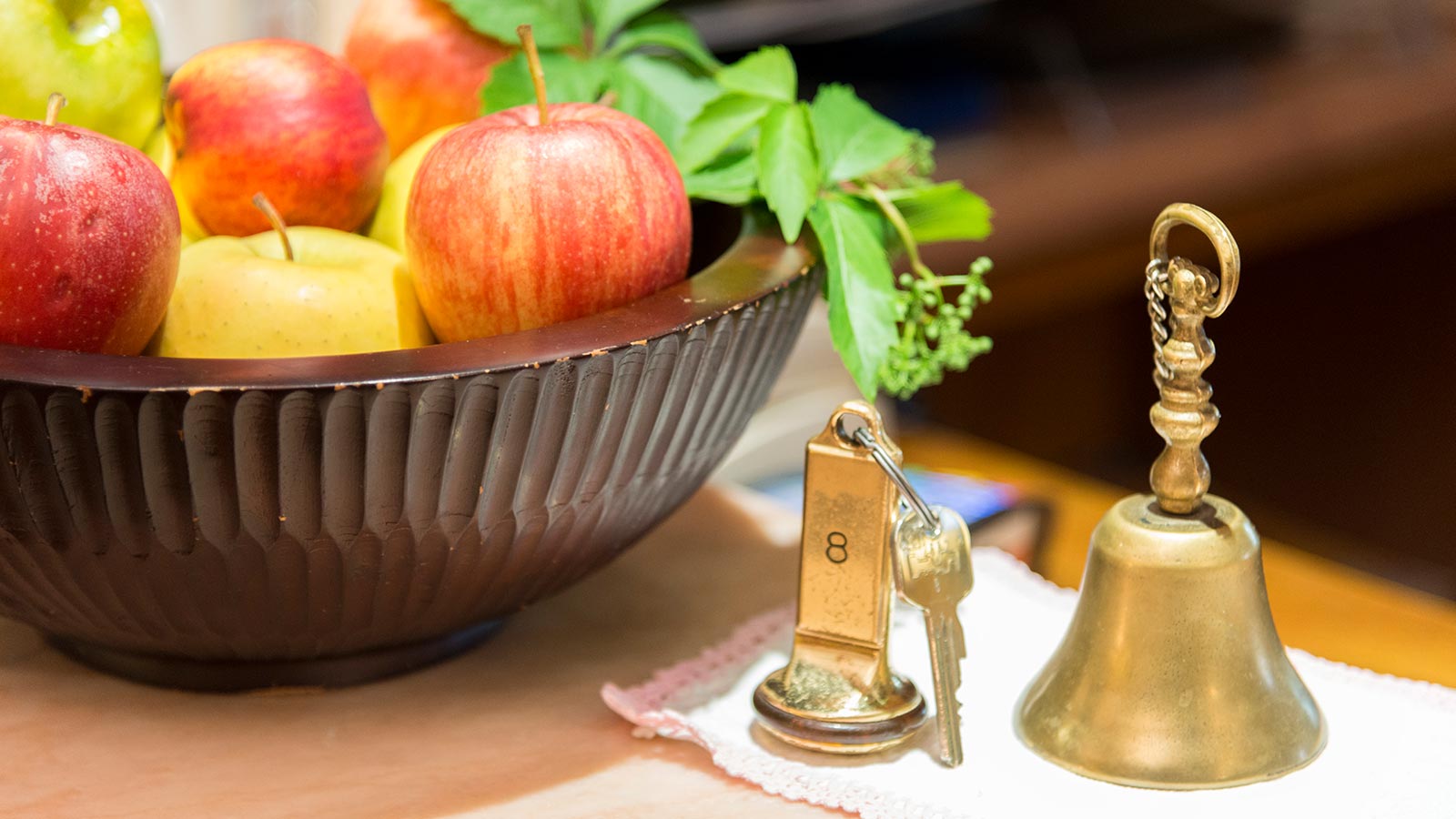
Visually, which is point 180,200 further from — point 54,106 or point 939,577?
point 939,577

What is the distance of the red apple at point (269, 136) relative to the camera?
594 millimetres

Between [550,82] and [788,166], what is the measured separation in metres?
0.15

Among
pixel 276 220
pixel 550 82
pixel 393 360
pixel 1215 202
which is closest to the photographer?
pixel 393 360

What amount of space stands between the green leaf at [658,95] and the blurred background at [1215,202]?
644mm

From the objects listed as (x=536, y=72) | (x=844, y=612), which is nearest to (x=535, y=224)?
(x=536, y=72)

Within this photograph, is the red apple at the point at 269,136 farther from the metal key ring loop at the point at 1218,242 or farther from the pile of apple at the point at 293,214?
the metal key ring loop at the point at 1218,242

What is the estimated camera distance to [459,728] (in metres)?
0.54

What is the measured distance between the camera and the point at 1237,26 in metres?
2.15

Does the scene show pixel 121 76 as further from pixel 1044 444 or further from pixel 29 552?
pixel 1044 444

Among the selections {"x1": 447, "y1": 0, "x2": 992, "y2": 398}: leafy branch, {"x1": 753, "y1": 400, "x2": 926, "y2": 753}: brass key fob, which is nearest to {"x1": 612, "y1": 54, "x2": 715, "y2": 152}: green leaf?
{"x1": 447, "y1": 0, "x2": 992, "y2": 398}: leafy branch

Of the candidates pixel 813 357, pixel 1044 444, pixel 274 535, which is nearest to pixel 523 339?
pixel 274 535

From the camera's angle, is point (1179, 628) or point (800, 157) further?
point (800, 157)

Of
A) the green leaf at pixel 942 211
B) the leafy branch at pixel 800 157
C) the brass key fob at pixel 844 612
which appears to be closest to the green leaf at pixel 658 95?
the leafy branch at pixel 800 157

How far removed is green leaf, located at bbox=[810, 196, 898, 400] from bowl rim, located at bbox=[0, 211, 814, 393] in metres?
0.05
